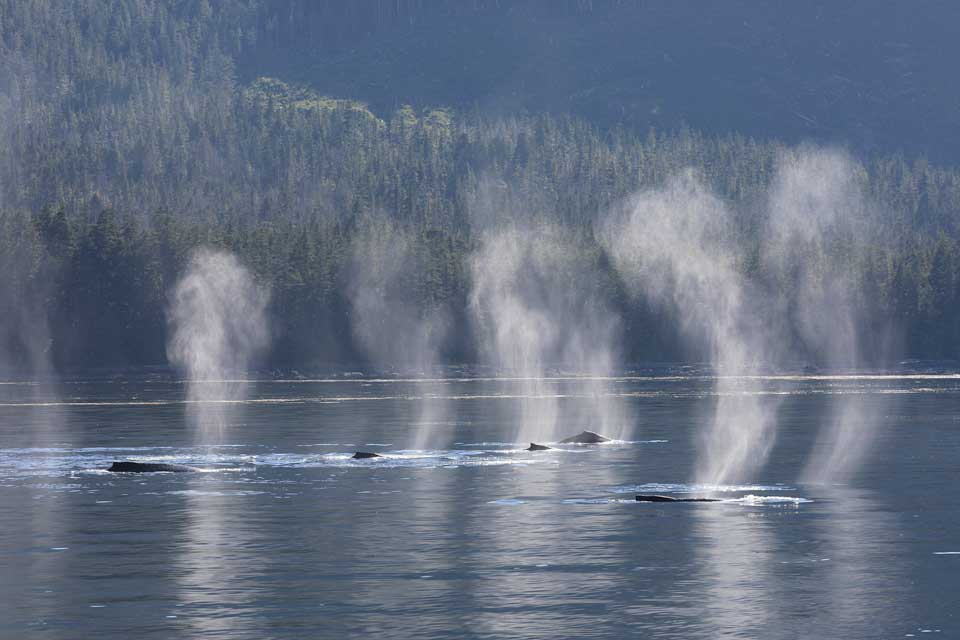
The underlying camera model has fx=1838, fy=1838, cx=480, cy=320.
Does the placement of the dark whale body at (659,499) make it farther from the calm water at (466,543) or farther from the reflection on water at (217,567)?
the reflection on water at (217,567)

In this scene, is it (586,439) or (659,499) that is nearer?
(659,499)

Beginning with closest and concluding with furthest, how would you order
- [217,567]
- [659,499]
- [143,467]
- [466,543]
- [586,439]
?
[217,567] → [466,543] → [659,499] → [143,467] → [586,439]

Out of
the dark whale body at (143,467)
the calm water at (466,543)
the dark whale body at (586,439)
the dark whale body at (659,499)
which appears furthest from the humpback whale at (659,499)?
the dark whale body at (586,439)

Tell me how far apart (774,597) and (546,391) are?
5536 inches

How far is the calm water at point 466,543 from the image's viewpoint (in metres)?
40.2

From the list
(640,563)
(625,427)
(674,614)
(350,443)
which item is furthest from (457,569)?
(625,427)

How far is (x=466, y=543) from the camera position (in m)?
52.8

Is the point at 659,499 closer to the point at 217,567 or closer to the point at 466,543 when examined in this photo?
the point at 466,543

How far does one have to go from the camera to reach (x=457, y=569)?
156ft

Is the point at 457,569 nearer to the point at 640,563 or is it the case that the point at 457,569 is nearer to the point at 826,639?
the point at 640,563

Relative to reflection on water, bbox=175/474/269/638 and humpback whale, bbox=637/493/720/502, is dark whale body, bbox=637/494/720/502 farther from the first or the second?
reflection on water, bbox=175/474/269/638

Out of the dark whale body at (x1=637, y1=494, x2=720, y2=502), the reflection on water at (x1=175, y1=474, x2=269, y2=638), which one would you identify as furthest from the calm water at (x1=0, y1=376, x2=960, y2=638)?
the dark whale body at (x1=637, y1=494, x2=720, y2=502)

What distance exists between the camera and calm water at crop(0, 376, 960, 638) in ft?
132

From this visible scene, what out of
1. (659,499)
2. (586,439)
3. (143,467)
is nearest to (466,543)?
(659,499)
